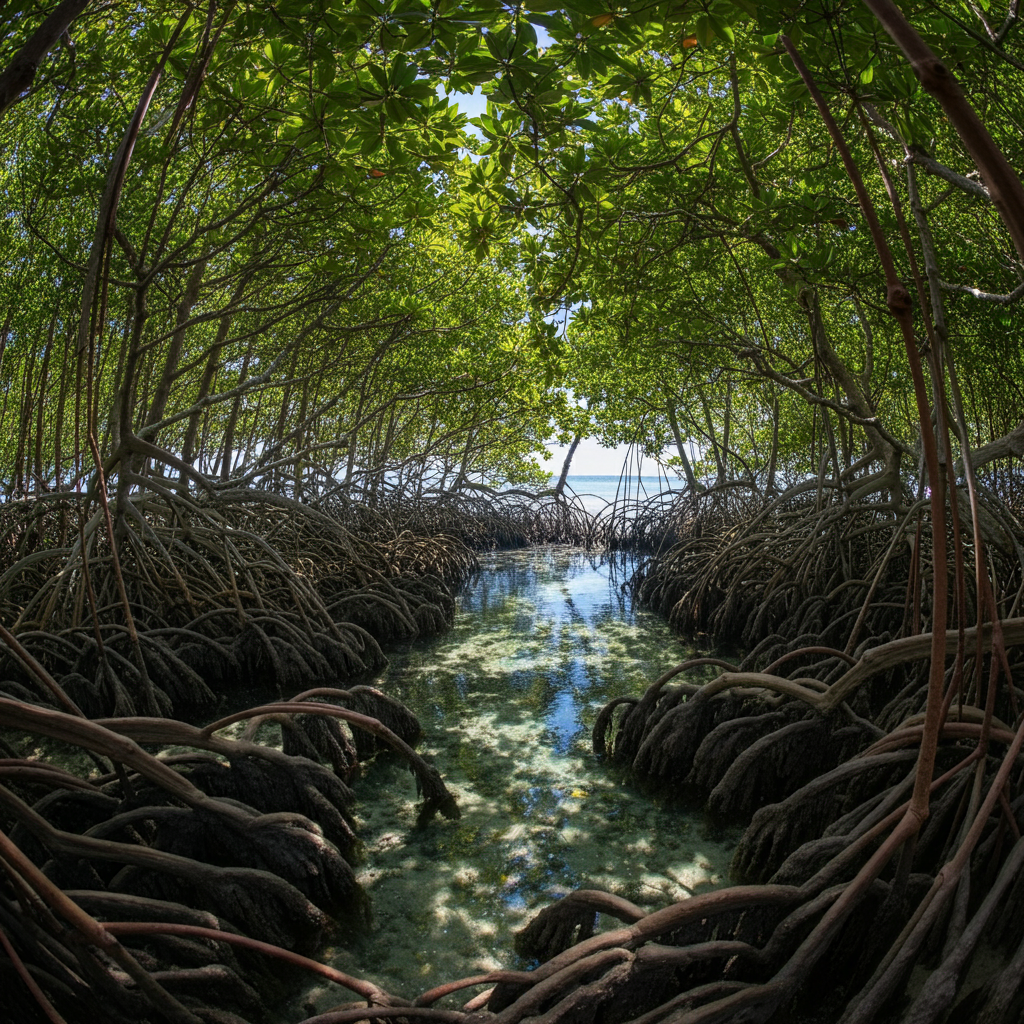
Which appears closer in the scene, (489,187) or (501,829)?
(501,829)

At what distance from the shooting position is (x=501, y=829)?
3109mm

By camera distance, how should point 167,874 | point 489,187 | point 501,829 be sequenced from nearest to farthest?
point 167,874 → point 501,829 → point 489,187

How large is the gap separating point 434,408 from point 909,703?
11.1 m

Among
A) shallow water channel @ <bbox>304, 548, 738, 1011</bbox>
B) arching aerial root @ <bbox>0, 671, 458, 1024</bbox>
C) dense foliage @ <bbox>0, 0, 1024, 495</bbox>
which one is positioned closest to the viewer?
arching aerial root @ <bbox>0, 671, 458, 1024</bbox>

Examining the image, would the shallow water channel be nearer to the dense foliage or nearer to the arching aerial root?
the arching aerial root

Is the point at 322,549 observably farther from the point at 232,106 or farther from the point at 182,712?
the point at 232,106

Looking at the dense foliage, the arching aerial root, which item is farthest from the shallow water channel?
the dense foliage

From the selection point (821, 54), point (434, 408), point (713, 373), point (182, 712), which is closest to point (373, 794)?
point (182, 712)

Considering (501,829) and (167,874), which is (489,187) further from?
(167,874)

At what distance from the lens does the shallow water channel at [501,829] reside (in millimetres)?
2383

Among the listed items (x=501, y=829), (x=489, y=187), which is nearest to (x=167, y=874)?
(x=501, y=829)

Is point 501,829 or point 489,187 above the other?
point 489,187

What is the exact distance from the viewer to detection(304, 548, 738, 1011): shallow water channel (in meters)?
2.38

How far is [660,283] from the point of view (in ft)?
18.9
